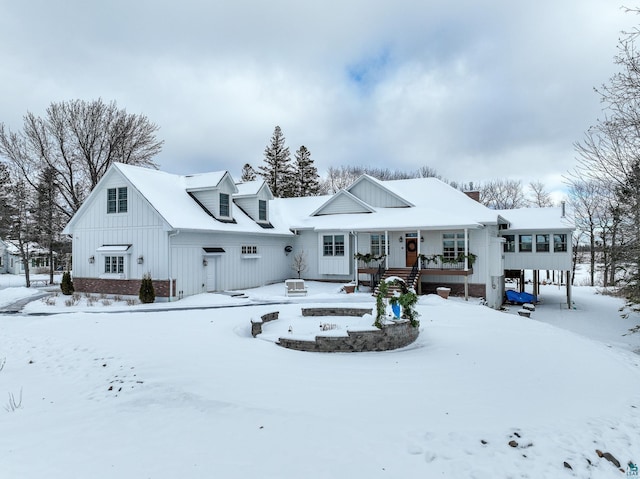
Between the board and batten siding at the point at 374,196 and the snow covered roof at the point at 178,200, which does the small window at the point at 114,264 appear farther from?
the board and batten siding at the point at 374,196

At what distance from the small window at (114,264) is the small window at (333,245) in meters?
11.3

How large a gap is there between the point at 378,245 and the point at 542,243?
33.5 feet

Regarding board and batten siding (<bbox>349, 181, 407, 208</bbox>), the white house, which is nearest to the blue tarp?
the white house

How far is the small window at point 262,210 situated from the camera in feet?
78.3

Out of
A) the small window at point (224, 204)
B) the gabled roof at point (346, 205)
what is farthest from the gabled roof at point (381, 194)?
the small window at point (224, 204)

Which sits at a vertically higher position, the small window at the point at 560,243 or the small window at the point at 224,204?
the small window at the point at 224,204

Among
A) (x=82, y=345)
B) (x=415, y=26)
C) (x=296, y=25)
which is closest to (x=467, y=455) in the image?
(x=82, y=345)

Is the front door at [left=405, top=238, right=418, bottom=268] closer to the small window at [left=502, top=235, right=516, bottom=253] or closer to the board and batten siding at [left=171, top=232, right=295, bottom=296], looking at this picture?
the small window at [left=502, top=235, right=516, bottom=253]

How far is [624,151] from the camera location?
9125 mm

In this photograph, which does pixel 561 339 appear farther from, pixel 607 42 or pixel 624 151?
pixel 607 42

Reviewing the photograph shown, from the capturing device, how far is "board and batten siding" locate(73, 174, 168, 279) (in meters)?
17.8

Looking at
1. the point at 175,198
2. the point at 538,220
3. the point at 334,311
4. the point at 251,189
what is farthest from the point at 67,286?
the point at 538,220

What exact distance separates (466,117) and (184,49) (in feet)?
45.5

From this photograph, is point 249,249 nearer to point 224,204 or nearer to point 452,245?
point 224,204
